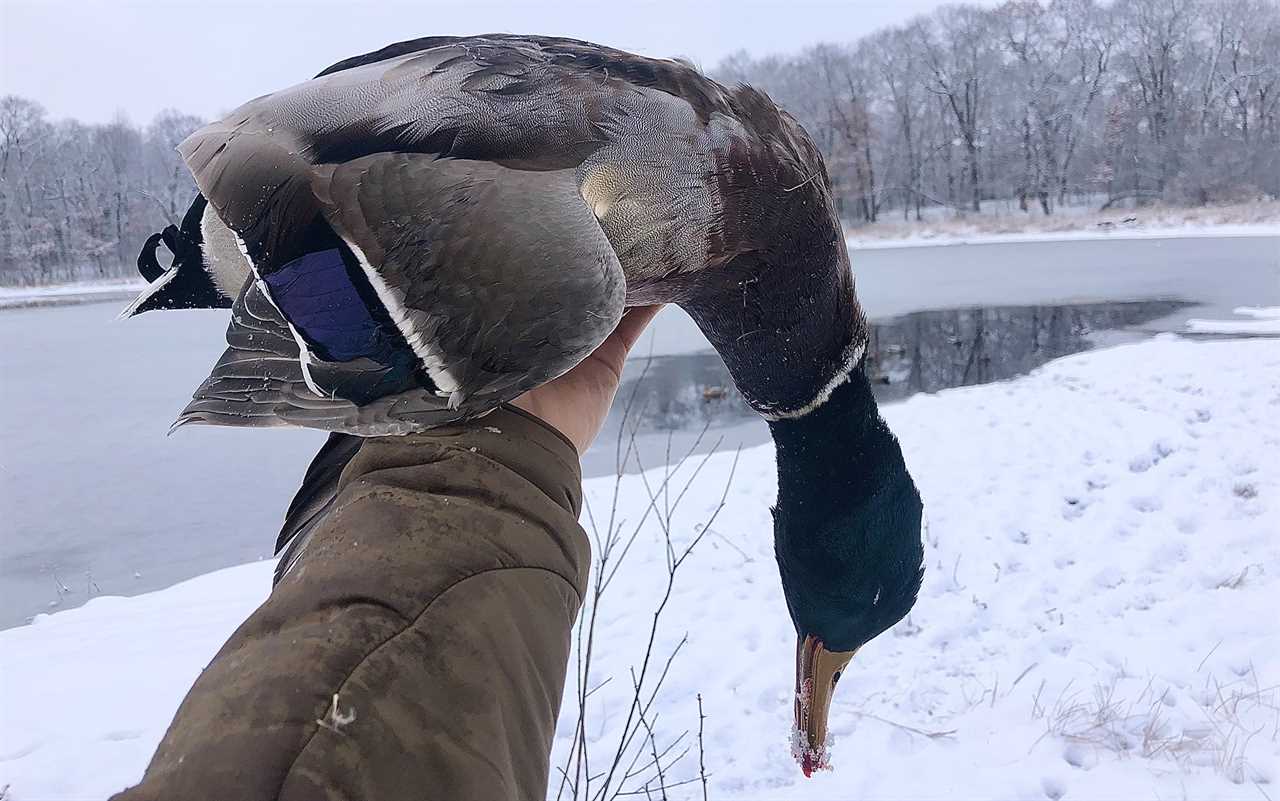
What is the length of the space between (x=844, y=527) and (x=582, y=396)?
27.1 inches

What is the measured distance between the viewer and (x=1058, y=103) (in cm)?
3634

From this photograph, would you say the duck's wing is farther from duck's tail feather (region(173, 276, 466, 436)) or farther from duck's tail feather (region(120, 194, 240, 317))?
duck's tail feather (region(120, 194, 240, 317))

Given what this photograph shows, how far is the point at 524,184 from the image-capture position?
1387 mm

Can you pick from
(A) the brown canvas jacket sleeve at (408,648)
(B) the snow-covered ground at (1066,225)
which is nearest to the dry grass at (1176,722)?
(A) the brown canvas jacket sleeve at (408,648)

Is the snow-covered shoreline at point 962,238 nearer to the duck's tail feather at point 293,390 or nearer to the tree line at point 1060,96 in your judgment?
the tree line at point 1060,96

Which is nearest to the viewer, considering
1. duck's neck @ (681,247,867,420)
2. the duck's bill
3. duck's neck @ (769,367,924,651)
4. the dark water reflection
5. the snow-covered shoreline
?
duck's neck @ (681,247,867,420)

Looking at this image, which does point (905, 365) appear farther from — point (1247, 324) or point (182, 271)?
point (182, 271)

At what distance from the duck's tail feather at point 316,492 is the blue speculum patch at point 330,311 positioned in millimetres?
221

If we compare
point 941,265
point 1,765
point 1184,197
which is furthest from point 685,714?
point 1184,197

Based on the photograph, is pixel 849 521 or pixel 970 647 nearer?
pixel 849 521

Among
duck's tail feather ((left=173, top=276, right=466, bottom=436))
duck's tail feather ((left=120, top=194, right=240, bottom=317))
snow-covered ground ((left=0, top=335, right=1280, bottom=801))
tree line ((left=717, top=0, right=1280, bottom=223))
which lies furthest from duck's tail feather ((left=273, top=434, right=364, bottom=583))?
tree line ((left=717, top=0, right=1280, bottom=223))

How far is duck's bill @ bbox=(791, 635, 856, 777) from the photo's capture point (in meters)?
1.98

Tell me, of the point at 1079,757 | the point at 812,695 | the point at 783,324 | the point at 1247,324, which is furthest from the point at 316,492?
the point at 1247,324

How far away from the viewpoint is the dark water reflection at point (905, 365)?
24.3ft
